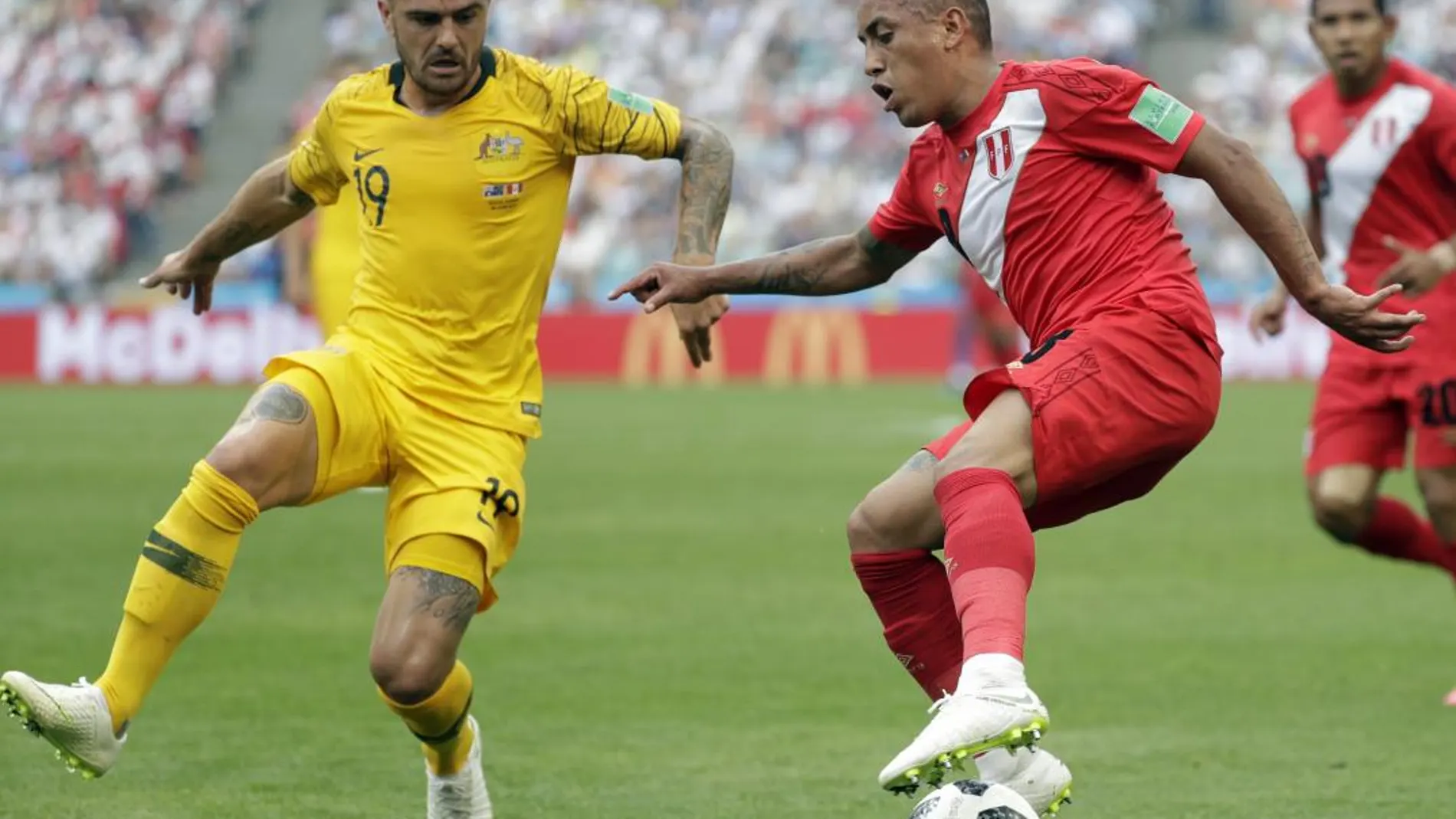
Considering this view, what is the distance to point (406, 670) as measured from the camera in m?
5.68

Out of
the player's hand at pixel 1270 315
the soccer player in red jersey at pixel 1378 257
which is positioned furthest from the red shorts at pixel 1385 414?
the player's hand at pixel 1270 315

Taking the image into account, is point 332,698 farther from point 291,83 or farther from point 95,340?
point 291,83

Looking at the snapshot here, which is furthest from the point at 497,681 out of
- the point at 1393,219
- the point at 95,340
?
the point at 95,340

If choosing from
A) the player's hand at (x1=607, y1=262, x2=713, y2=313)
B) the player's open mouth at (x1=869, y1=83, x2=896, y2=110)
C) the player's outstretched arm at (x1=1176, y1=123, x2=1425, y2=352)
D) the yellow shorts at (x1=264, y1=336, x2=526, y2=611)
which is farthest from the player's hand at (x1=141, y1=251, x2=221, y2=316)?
the player's outstretched arm at (x1=1176, y1=123, x2=1425, y2=352)

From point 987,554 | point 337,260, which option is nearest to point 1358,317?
point 987,554

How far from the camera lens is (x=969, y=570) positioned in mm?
4922

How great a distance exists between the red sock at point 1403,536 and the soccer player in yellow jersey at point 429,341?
3.52m

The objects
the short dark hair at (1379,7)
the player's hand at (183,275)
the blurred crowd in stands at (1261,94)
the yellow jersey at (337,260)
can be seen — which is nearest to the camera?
the player's hand at (183,275)

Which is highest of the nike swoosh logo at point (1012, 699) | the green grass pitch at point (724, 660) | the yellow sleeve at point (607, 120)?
the yellow sleeve at point (607, 120)

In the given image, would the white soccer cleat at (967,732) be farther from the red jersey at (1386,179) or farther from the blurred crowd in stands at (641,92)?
the blurred crowd in stands at (641,92)

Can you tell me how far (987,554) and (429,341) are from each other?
1994mm

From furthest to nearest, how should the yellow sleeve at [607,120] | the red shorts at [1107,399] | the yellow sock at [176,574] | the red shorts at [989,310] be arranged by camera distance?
the red shorts at [989,310] → the yellow sleeve at [607,120] → the yellow sock at [176,574] → the red shorts at [1107,399]

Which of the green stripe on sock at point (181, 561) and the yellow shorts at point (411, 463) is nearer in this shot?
the green stripe on sock at point (181, 561)

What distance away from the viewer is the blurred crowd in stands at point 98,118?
31188mm
